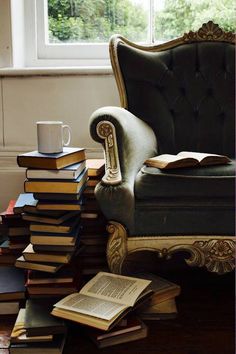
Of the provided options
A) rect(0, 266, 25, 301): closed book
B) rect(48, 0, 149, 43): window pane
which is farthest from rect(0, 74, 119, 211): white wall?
rect(0, 266, 25, 301): closed book

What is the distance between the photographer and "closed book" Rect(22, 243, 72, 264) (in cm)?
168

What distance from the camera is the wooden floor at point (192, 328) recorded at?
5.04ft

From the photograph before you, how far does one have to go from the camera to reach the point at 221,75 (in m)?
2.26

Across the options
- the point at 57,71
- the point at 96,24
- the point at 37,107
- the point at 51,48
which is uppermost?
the point at 96,24

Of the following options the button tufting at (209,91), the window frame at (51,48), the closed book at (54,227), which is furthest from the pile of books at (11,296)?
the window frame at (51,48)

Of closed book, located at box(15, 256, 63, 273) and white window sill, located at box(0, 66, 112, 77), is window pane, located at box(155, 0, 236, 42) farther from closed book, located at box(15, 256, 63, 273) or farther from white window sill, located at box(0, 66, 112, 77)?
closed book, located at box(15, 256, 63, 273)

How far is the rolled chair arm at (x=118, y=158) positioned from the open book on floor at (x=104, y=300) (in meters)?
0.19

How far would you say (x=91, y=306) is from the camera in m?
1.53

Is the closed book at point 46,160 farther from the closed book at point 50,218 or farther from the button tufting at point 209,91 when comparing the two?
the button tufting at point 209,91

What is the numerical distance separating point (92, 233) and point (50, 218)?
0.96 feet

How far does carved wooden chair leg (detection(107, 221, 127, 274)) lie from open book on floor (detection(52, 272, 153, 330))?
5cm

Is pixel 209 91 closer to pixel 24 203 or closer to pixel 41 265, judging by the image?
pixel 24 203

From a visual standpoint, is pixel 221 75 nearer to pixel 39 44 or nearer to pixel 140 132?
pixel 140 132

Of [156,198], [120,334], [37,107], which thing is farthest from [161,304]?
[37,107]
